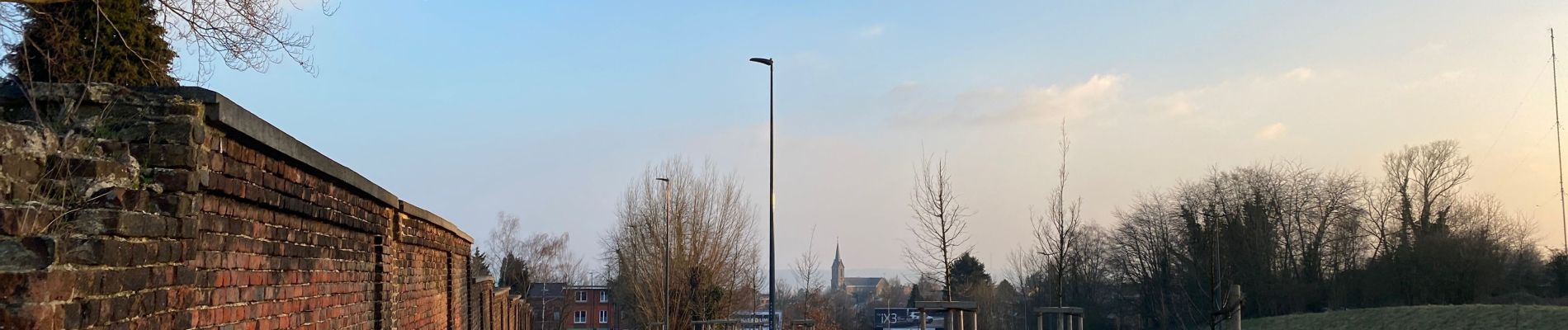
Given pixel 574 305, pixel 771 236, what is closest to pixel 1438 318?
pixel 771 236

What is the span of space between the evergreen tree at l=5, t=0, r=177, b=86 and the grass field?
3024 centimetres

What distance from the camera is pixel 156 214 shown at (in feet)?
11.5

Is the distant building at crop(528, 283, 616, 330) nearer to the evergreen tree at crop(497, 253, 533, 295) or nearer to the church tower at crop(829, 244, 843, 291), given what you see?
the evergreen tree at crop(497, 253, 533, 295)

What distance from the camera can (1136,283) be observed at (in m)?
46.9

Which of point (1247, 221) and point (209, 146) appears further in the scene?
point (1247, 221)

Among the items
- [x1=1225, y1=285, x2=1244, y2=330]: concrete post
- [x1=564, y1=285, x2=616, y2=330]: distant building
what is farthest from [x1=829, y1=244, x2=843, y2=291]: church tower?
[x1=1225, y1=285, x2=1244, y2=330]: concrete post

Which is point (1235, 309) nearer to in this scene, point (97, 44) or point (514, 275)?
point (97, 44)

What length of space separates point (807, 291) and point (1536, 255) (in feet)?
99.3

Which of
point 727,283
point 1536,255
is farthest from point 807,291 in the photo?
point 1536,255

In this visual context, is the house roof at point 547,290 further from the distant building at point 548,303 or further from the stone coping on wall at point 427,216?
the stone coping on wall at point 427,216

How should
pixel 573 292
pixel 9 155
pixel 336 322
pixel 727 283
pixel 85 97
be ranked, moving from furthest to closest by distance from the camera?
pixel 573 292 < pixel 727 283 < pixel 336 322 < pixel 85 97 < pixel 9 155

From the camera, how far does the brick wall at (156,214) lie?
2910 millimetres

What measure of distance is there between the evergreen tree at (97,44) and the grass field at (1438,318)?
1190 inches

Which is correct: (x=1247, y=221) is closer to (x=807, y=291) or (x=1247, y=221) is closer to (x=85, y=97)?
(x=807, y=291)
